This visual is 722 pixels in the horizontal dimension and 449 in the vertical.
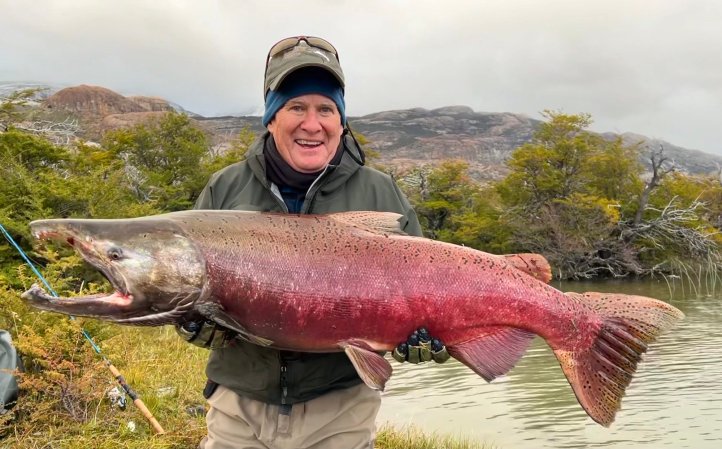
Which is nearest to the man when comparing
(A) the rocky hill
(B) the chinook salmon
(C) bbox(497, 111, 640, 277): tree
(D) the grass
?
(B) the chinook salmon

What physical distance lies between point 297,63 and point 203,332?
1.58m

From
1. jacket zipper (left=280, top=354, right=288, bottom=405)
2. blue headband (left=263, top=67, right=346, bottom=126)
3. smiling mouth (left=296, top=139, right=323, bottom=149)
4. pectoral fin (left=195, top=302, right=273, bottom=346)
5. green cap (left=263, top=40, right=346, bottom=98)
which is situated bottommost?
jacket zipper (left=280, top=354, right=288, bottom=405)

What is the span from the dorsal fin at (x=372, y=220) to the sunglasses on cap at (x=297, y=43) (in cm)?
107

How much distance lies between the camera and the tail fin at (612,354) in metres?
3.10

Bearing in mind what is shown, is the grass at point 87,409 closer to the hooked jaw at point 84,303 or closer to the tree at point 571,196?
the hooked jaw at point 84,303

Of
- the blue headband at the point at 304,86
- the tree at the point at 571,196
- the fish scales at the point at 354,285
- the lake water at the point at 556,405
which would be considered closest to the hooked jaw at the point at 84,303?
the fish scales at the point at 354,285

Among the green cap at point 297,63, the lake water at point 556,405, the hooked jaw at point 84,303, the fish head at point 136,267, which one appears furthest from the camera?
the lake water at point 556,405

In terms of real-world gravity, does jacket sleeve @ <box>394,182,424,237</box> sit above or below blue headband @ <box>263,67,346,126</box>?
below

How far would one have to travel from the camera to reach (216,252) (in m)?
2.78

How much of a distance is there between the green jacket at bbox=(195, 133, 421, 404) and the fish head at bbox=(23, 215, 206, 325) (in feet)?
2.30

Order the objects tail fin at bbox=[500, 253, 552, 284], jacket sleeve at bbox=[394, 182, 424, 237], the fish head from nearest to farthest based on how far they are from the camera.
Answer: the fish head, tail fin at bbox=[500, 253, 552, 284], jacket sleeve at bbox=[394, 182, 424, 237]

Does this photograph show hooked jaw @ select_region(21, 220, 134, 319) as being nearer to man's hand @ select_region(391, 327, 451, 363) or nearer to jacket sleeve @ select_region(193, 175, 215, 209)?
jacket sleeve @ select_region(193, 175, 215, 209)

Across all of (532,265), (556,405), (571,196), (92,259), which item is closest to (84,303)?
(92,259)

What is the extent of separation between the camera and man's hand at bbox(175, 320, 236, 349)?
9.04 feet
